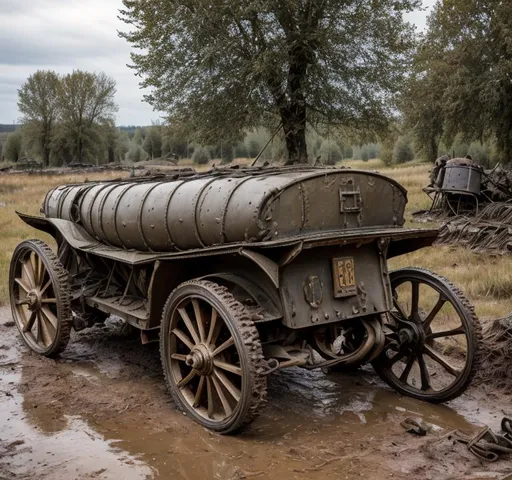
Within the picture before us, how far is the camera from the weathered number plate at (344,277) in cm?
491

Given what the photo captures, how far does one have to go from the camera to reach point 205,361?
4695 millimetres

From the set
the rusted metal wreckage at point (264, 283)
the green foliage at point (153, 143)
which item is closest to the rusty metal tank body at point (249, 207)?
the rusted metal wreckage at point (264, 283)

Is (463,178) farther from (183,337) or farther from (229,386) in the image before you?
(229,386)

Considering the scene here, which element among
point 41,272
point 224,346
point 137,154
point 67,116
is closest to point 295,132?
point 41,272

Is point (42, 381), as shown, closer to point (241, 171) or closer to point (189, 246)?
point (189, 246)

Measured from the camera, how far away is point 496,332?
20.7 feet

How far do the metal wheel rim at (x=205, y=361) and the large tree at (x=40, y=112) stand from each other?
49.9 meters

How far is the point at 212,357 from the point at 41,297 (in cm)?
276

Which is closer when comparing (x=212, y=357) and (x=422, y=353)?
(x=212, y=357)

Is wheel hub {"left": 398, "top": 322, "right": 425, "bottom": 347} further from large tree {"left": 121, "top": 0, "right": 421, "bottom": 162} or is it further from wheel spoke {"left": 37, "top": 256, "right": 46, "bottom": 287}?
large tree {"left": 121, "top": 0, "right": 421, "bottom": 162}

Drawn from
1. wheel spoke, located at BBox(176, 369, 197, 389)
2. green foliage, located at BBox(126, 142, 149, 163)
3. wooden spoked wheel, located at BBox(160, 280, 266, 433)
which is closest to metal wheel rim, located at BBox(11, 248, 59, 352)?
wooden spoked wheel, located at BBox(160, 280, 266, 433)

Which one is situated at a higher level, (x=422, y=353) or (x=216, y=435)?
(x=422, y=353)

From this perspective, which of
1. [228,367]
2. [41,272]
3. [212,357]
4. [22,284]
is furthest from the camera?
[22,284]

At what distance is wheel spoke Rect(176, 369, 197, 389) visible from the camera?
4.90 metres
